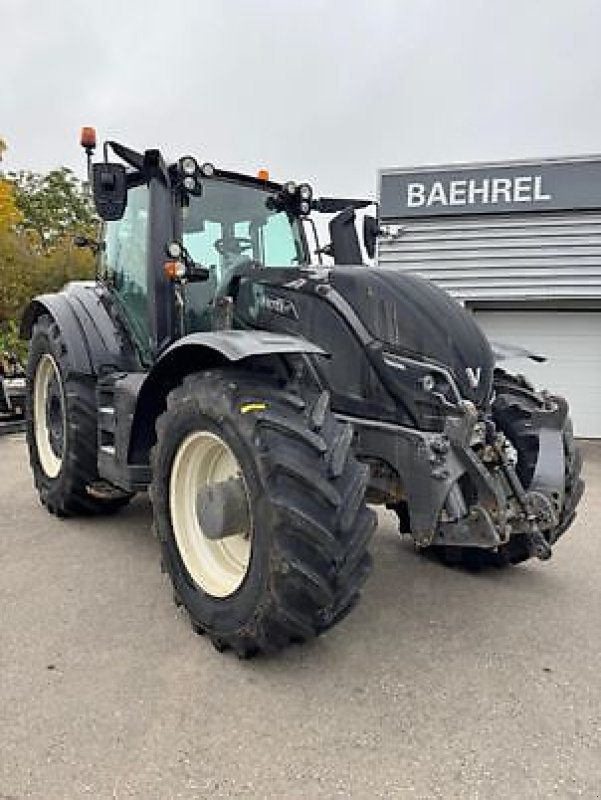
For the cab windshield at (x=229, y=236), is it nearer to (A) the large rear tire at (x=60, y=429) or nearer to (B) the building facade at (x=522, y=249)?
(A) the large rear tire at (x=60, y=429)

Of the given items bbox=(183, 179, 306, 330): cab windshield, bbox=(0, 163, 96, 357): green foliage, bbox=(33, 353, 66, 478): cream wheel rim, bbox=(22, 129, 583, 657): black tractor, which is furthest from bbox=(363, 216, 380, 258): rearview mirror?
bbox=(0, 163, 96, 357): green foliage

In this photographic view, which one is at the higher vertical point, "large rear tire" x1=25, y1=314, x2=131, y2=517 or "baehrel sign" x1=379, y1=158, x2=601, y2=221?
"baehrel sign" x1=379, y1=158, x2=601, y2=221

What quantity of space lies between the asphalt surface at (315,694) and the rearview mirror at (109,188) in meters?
2.07

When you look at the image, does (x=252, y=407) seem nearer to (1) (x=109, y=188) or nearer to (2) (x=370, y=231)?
(1) (x=109, y=188)

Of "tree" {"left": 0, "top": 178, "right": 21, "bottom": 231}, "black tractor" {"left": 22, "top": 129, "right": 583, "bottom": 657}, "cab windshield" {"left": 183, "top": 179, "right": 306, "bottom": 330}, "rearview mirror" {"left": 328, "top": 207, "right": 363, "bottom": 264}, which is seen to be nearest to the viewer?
"black tractor" {"left": 22, "top": 129, "right": 583, "bottom": 657}

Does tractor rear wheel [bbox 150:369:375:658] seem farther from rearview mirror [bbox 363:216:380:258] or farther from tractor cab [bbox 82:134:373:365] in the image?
rearview mirror [bbox 363:216:380:258]

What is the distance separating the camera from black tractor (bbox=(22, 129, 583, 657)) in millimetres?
2926

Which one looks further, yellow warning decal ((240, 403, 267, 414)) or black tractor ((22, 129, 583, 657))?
yellow warning decal ((240, 403, 267, 414))

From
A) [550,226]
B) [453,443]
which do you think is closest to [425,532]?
[453,443]

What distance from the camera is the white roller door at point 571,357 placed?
11406mm

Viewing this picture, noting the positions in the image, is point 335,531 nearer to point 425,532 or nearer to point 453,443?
point 425,532

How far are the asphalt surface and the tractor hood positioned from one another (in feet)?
3.85

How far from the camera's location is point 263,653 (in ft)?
10.4

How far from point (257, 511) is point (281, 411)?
0.42 meters
